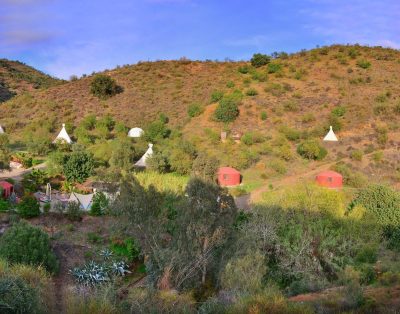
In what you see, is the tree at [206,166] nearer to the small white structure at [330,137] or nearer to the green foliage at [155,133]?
the green foliage at [155,133]

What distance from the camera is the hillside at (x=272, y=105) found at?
121ft

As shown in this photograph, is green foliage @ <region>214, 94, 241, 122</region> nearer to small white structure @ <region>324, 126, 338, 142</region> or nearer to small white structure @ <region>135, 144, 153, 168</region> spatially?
small white structure @ <region>324, 126, 338, 142</region>

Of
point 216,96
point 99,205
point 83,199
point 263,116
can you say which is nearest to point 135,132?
point 216,96

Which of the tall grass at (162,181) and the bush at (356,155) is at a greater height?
the bush at (356,155)

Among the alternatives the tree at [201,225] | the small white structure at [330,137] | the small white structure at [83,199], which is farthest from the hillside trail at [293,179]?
the tree at [201,225]

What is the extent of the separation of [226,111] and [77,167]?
20.7 meters

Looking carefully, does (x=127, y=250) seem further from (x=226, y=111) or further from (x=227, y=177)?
(x=226, y=111)

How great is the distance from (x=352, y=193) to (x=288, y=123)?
18476 millimetres

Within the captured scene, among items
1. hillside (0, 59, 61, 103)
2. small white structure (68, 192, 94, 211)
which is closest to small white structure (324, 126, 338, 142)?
small white structure (68, 192, 94, 211)

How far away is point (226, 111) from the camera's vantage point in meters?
46.7

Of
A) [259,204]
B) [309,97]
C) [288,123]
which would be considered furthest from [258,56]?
[259,204]

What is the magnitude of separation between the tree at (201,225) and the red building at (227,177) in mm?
15780

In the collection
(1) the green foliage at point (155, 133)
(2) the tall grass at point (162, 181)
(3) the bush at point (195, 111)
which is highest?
(3) the bush at point (195, 111)

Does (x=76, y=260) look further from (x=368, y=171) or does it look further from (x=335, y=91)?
(x=335, y=91)
